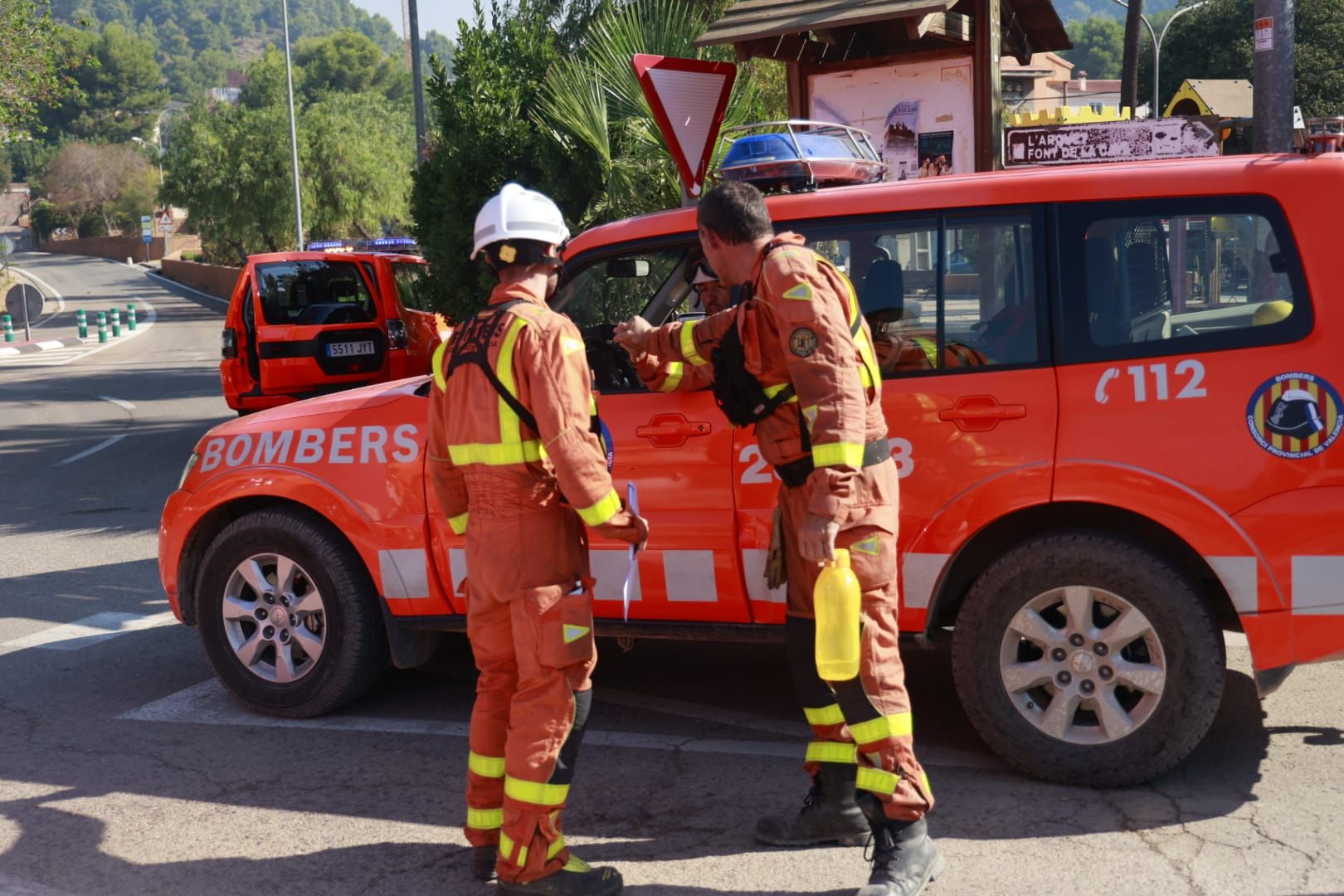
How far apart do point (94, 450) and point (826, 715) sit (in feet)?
40.8

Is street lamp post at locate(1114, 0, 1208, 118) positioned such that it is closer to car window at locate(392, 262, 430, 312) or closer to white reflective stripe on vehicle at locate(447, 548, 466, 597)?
car window at locate(392, 262, 430, 312)

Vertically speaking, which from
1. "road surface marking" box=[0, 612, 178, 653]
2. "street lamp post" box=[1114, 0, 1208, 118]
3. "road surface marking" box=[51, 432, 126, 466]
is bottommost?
"road surface marking" box=[0, 612, 178, 653]

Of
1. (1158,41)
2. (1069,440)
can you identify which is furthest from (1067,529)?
(1158,41)

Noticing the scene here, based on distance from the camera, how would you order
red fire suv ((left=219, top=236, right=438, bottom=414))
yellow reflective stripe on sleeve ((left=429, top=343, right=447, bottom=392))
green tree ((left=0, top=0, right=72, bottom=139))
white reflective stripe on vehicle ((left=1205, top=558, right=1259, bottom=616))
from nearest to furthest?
yellow reflective stripe on sleeve ((left=429, top=343, right=447, bottom=392)) → white reflective stripe on vehicle ((left=1205, top=558, right=1259, bottom=616)) → red fire suv ((left=219, top=236, right=438, bottom=414)) → green tree ((left=0, top=0, right=72, bottom=139))

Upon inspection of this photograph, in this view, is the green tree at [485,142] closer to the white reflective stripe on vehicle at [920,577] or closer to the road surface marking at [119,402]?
the white reflective stripe on vehicle at [920,577]

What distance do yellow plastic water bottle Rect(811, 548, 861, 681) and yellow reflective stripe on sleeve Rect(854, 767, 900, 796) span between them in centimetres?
29

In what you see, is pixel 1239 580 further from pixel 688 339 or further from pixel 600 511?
pixel 600 511

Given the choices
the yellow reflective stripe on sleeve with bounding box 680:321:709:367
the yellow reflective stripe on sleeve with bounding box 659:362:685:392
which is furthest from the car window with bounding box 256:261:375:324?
the yellow reflective stripe on sleeve with bounding box 680:321:709:367

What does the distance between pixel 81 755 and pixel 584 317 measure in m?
2.49

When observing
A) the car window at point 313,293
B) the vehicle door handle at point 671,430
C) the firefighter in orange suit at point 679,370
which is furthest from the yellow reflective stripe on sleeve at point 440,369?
the car window at point 313,293

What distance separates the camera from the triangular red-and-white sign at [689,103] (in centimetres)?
656

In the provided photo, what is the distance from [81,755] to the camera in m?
5.12

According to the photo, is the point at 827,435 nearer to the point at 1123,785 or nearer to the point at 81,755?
the point at 1123,785

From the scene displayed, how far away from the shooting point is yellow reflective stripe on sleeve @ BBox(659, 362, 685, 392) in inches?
177
